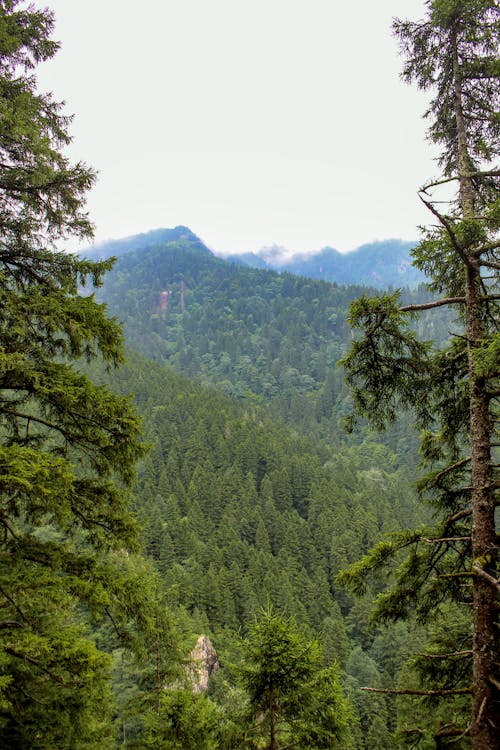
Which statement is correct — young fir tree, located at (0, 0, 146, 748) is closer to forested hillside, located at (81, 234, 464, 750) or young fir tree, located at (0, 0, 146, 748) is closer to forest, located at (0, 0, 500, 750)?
forest, located at (0, 0, 500, 750)

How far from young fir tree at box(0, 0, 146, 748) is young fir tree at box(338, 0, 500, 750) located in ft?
11.5

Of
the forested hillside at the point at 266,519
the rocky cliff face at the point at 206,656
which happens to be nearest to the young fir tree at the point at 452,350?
the forested hillside at the point at 266,519

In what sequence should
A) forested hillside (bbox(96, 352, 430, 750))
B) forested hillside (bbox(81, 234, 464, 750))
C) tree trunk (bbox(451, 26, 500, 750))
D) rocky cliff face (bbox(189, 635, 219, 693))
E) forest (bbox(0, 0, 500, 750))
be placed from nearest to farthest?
tree trunk (bbox(451, 26, 500, 750)), forest (bbox(0, 0, 500, 750)), rocky cliff face (bbox(189, 635, 219, 693)), forested hillside (bbox(96, 352, 430, 750)), forested hillside (bbox(81, 234, 464, 750))

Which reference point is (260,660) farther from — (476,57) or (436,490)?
(476,57)

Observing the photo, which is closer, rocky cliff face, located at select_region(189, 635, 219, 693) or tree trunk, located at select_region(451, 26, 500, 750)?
tree trunk, located at select_region(451, 26, 500, 750)

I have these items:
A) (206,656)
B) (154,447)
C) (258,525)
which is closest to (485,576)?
(154,447)

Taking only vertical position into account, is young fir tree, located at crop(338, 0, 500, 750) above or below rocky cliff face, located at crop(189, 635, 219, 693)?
above

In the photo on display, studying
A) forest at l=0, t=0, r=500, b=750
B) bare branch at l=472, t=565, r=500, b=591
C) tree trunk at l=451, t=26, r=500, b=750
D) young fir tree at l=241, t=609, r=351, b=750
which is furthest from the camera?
young fir tree at l=241, t=609, r=351, b=750

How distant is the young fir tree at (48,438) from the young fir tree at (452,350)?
3503 millimetres

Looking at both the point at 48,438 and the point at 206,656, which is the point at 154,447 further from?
the point at 206,656

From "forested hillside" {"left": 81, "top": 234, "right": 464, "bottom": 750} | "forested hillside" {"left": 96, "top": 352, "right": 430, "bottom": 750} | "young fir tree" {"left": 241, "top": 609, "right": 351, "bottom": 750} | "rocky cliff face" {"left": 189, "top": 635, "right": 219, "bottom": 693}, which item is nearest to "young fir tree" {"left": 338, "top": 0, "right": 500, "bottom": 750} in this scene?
"young fir tree" {"left": 241, "top": 609, "right": 351, "bottom": 750}

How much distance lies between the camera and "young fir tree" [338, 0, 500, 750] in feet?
16.7

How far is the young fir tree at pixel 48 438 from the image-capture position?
4.48m

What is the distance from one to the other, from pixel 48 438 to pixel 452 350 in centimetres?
601
